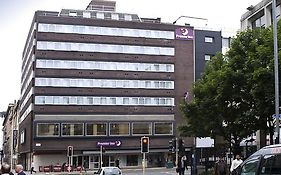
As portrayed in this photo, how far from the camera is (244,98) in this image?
28.2 m

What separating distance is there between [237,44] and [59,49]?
5144 centimetres

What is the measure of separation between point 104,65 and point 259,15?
3566 cm

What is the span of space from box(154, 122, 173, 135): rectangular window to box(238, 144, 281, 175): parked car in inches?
2691

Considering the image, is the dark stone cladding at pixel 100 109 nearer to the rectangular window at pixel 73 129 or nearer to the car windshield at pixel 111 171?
the rectangular window at pixel 73 129

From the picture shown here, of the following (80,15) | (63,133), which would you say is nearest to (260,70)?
(63,133)

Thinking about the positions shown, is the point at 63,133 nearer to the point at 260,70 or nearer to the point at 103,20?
the point at 103,20

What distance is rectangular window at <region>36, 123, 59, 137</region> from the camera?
245 feet

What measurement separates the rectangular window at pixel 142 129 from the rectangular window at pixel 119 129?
3.86ft

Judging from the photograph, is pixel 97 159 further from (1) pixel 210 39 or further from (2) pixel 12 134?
(2) pixel 12 134

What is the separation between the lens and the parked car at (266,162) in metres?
10.5

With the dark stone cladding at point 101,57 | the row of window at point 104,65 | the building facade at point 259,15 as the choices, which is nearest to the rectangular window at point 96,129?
the row of window at point 104,65

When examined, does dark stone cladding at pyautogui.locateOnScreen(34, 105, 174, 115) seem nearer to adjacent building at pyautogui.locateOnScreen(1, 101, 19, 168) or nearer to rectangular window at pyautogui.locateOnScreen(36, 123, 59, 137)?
rectangular window at pyautogui.locateOnScreen(36, 123, 59, 137)

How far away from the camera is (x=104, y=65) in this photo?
78688 mm

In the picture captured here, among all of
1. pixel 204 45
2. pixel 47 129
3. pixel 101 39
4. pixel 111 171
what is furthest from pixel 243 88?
pixel 204 45
